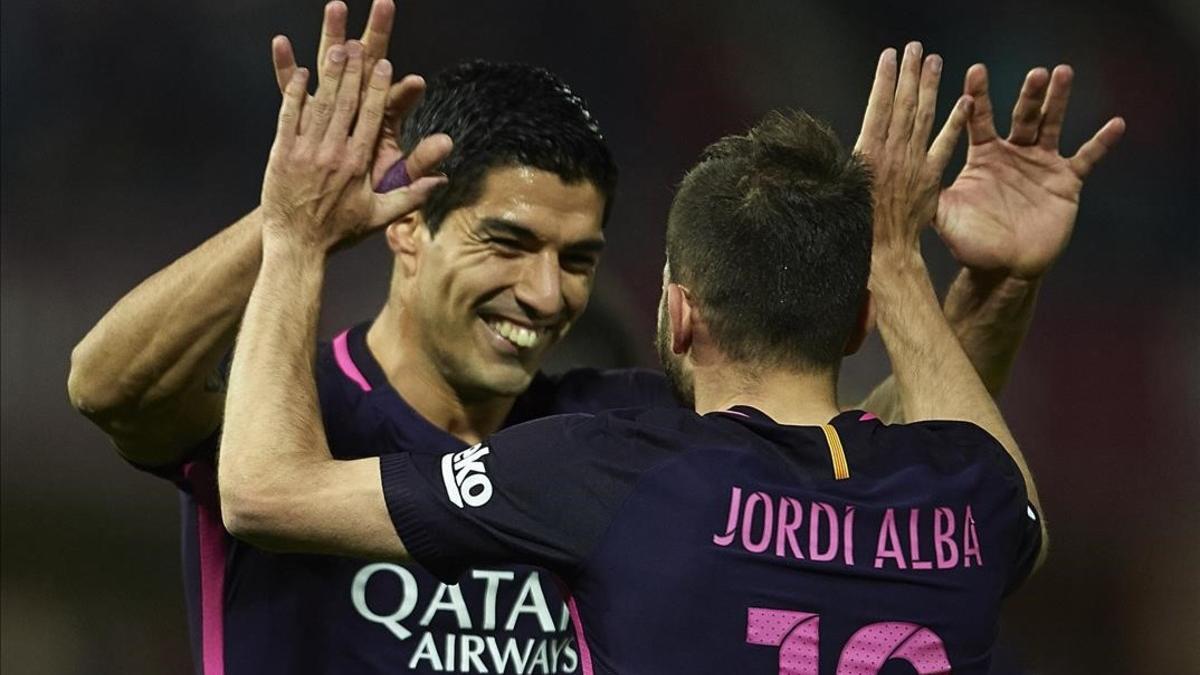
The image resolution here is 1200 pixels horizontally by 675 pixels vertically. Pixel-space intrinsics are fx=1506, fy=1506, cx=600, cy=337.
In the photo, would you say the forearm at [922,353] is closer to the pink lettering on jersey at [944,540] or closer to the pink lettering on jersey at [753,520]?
the pink lettering on jersey at [944,540]

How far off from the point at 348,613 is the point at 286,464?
793 mm

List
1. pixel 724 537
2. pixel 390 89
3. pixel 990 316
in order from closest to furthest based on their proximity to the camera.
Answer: pixel 724 537 → pixel 390 89 → pixel 990 316

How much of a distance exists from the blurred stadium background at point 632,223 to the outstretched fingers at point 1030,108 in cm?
259

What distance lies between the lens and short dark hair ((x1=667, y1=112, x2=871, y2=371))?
2.13 m

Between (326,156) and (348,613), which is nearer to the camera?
(326,156)

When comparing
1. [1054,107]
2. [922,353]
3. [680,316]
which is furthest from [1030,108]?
[680,316]

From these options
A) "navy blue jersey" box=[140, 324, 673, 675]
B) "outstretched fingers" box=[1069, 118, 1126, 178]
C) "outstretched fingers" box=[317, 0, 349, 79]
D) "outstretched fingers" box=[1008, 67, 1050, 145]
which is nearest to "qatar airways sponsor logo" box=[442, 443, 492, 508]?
"outstretched fingers" box=[317, 0, 349, 79]

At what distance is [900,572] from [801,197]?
1.79 feet

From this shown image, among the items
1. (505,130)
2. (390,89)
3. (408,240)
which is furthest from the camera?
(408,240)

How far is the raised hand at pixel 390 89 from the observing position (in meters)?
2.25

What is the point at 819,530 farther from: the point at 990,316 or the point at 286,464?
the point at 990,316

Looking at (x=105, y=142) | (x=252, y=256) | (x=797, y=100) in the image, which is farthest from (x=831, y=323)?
(x=105, y=142)

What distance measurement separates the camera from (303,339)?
2.17 m

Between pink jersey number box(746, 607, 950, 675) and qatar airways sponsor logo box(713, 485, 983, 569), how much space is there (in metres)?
0.08
